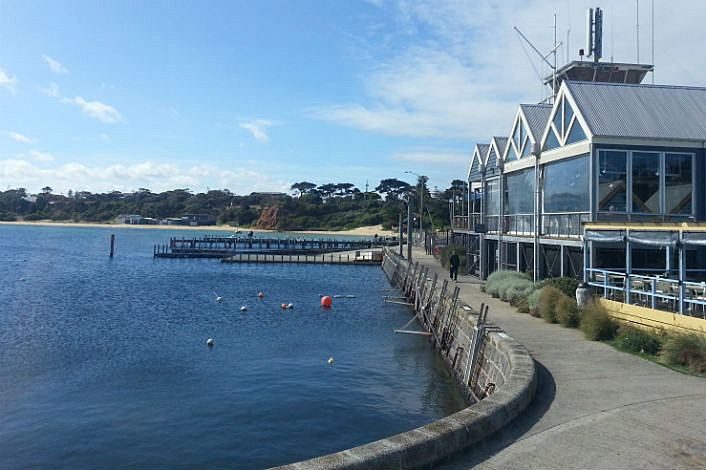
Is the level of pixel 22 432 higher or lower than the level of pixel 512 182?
lower

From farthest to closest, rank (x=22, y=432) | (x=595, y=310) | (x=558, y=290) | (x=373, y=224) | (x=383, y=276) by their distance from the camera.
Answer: (x=373, y=224)
(x=383, y=276)
(x=558, y=290)
(x=595, y=310)
(x=22, y=432)

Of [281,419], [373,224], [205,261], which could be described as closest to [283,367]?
[281,419]

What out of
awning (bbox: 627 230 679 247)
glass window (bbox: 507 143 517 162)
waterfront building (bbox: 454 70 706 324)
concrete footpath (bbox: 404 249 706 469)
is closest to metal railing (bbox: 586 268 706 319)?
waterfront building (bbox: 454 70 706 324)

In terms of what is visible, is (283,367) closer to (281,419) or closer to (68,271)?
(281,419)

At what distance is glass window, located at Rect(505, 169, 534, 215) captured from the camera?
90.6 ft

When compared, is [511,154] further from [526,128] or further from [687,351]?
[687,351]

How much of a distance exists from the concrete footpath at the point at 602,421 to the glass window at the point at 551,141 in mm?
13615

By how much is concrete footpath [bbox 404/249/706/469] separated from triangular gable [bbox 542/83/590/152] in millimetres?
11655

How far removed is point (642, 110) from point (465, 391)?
14268 mm

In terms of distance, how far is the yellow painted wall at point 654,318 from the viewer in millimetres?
13016

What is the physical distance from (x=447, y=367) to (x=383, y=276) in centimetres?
3641

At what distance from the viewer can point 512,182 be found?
99.5 feet

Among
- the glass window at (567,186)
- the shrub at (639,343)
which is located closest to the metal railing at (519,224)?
the glass window at (567,186)

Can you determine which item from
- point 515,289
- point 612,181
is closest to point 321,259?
point 515,289
